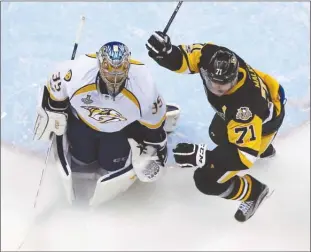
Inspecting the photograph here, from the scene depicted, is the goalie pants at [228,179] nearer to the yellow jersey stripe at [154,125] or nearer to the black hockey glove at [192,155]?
the black hockey glove at [192,155]

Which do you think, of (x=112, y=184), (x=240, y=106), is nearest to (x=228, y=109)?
(x=240, y=106)

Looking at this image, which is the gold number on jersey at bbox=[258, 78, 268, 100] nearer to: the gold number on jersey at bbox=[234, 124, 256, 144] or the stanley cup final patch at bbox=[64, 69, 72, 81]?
the gold number on jersey at bbox=[234, 124, 256, 144]

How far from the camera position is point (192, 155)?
7.45ft

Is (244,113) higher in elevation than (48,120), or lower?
higher

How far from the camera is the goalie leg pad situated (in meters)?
2.58

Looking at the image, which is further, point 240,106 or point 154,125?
point 154,125

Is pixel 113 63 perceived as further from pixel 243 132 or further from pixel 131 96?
pixel 243 132

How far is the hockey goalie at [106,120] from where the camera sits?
2.26 metres

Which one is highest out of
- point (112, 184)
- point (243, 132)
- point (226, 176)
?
point (243, 132)

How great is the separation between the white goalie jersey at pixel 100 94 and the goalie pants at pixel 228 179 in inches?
11.6

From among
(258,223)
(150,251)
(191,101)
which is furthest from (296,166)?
(150,251)

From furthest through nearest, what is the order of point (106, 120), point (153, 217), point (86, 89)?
1. point (153, 217)
2. point (106, 120)
3. point (86, 89)

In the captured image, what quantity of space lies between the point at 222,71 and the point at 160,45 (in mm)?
308

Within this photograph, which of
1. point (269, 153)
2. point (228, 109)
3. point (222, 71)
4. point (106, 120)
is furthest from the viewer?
point (269, 153)
